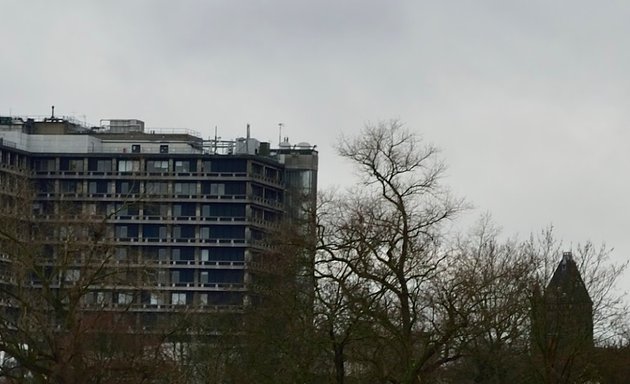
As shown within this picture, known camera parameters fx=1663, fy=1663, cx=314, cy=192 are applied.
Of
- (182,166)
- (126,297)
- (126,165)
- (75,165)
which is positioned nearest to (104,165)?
(126,165)

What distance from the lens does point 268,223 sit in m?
198

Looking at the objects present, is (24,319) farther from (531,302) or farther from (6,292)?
(531,302)

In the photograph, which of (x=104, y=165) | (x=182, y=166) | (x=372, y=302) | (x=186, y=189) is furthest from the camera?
(x=186, y=189)

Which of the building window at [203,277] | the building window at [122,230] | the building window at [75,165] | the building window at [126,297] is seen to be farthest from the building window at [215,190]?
the building window at [126,297]

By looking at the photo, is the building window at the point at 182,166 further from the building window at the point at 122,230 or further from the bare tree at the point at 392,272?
the bare tree at the point at 392,272

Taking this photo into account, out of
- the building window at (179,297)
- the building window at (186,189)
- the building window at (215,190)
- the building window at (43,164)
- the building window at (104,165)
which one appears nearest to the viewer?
the building window at (179,297)

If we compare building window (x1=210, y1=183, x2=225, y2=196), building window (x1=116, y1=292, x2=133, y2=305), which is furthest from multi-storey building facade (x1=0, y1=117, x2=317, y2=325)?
building window (x1=116, y1=292, x2=133, y2=305)

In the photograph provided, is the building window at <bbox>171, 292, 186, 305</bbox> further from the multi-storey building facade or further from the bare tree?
the bare tree

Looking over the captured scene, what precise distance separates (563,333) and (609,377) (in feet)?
39.8

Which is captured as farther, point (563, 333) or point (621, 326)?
point (621, 326)

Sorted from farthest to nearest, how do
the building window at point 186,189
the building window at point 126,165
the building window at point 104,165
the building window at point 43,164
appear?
the building window at point 186,189 < the building window at point 104,165 < the building window at point 43,164 < the building window at point 126,165

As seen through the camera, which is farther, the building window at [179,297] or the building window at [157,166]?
the building window at [157,166]

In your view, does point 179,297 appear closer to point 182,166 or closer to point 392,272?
point 182,166

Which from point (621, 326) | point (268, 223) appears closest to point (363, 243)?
point (621, 326)
